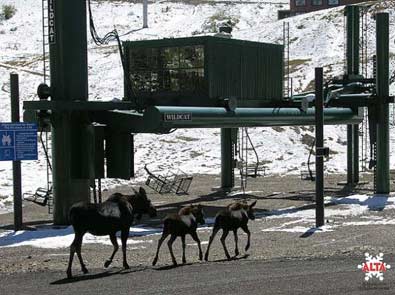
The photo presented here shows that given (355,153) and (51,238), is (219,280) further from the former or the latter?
(355,153)

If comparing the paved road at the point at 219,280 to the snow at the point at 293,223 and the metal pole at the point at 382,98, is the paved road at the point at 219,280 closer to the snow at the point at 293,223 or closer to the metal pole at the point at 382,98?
the snow at the point at 293,223

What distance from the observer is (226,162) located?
118ft

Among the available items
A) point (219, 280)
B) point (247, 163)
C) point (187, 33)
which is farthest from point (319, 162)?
point (187, 33)

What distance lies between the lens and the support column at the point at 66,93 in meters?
23.7

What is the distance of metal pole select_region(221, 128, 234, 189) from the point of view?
35.8 m

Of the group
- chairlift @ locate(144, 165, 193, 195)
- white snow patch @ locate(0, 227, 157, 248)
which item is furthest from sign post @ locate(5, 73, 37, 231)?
chairlift @ locate(144, 165, 193, 195)

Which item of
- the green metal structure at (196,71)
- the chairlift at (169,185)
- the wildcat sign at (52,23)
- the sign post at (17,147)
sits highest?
the wildcat sign at (52,23)

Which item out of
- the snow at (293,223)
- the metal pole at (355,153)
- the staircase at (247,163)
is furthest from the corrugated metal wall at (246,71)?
the metal pole at (355,153)

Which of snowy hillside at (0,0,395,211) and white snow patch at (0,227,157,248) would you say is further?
snowy hillside at (0,0,395,211)

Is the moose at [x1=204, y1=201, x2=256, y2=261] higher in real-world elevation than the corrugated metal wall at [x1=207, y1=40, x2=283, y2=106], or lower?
lower

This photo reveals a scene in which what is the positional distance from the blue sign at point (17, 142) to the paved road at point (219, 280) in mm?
7689

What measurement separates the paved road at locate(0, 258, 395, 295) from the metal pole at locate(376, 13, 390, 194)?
16.2 metres

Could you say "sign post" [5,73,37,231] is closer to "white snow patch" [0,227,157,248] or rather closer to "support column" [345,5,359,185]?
"white snow patch" [0,227,157,248]

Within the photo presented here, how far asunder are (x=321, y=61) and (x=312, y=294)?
199 ft
